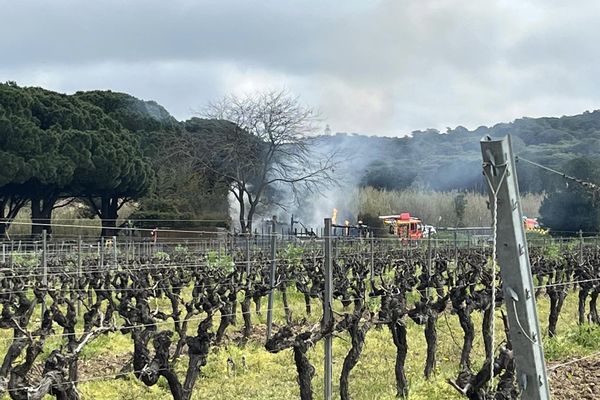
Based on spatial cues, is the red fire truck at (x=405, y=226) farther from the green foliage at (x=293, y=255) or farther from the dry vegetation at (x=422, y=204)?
the green foliage at (x=293, y=255)

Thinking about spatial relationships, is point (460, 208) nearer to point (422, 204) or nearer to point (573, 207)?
point (422, 204)

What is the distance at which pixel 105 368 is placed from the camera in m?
9.51

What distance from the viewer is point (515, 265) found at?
3.32 metres

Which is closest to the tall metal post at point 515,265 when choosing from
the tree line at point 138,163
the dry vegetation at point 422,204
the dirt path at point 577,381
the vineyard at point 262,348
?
the vineyard at point 262,348

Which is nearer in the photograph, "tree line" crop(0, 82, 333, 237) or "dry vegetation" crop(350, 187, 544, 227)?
"tree line" crop(0, 82, 333, 237)

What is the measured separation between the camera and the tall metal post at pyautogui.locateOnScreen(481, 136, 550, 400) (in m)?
3.31

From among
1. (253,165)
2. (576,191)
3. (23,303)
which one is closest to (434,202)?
(576,191)

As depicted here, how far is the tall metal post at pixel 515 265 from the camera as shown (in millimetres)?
3312

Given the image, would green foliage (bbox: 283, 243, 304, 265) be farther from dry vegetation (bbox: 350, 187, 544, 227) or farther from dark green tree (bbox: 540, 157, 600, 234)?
dry vegetation (bbox: 350, 187, 544, 227)

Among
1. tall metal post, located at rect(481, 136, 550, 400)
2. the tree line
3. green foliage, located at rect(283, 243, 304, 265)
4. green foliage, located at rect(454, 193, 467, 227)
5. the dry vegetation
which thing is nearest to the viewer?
tall metal post, located at rect(481, 136, 550, 400)

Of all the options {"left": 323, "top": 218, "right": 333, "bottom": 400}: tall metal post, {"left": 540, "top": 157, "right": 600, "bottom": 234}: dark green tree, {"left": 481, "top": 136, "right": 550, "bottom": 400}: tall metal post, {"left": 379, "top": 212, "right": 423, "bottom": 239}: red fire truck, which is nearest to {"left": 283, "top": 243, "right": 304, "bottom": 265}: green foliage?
{"left": 323, "top": 218, "right": 333, "bottom": 400}: tall metal post

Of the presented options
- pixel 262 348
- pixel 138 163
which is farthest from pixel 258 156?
pixel 262 348

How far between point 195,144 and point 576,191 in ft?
70.5

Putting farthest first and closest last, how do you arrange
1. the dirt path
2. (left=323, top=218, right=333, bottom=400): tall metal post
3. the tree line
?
the tree line
(left=323, top=218, right=333, bottom=400): tall metal post
the dirt path
